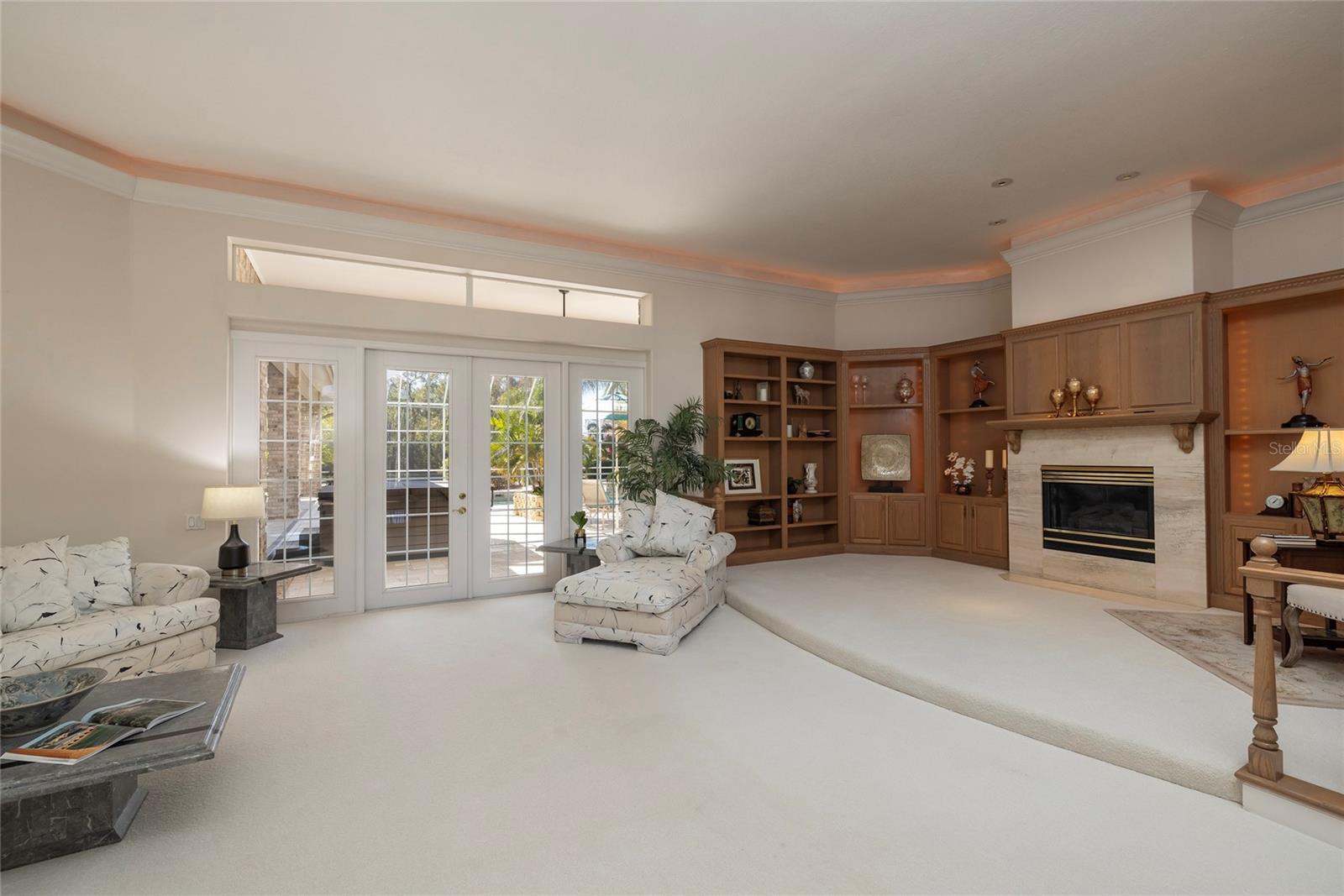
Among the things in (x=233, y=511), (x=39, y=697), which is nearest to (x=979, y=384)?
(x=233, y=511)

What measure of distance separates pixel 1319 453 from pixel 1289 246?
7.38 feet

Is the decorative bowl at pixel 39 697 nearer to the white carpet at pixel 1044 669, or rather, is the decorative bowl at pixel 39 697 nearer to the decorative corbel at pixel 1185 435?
the white carpet at pixel 1044 669

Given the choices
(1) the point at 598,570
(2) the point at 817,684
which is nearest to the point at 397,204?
(1) the point at 598,570

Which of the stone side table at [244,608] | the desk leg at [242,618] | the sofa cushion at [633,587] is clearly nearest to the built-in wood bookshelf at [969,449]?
the sofa cushion at [633,587]

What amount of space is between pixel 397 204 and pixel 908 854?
18.3ft

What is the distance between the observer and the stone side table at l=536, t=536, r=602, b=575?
5406mm

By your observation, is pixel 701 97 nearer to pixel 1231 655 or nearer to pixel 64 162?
pixel 64 162

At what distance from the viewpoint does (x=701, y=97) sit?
11.9 ft

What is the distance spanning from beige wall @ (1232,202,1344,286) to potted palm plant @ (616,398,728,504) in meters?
4.65

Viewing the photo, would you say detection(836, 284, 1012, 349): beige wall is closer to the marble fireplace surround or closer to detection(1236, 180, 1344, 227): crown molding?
the marble fireplace surround

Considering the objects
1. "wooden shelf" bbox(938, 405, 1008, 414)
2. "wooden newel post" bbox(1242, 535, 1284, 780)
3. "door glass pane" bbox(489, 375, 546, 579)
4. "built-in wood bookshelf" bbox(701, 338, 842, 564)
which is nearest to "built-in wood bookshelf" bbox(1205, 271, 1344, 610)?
"wooden shelf" bbox(938, 405, 1008, 414)

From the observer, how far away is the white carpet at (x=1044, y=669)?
253cm

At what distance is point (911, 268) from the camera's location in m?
7.15

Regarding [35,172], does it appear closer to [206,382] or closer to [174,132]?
[174,132]
